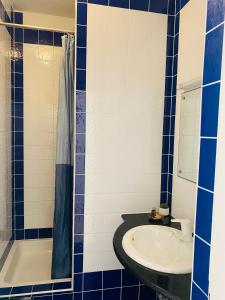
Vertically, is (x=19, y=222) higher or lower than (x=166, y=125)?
lower

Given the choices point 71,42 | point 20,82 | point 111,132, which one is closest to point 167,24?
point 71,42

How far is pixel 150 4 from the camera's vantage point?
182cm

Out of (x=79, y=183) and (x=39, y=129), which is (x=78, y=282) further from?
(x=39, y=129)

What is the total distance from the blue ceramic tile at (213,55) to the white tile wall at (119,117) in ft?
3.67

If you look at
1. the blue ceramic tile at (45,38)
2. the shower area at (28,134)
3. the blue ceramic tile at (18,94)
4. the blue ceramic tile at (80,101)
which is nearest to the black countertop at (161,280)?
the blue ceramic tile at (80,101)

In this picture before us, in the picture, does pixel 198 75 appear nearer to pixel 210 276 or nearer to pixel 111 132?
pixel 111 132

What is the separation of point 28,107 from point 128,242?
1810 mm

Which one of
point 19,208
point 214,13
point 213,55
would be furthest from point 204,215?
point 19,208

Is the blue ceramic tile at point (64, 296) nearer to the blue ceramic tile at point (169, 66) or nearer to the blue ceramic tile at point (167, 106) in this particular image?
the blue ceramic tile at point (167, 106)

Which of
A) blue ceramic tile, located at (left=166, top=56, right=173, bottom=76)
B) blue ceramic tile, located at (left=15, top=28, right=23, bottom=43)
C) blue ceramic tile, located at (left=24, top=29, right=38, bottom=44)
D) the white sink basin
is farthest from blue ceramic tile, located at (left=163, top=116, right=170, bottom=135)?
blue ceramic tile, located at (left=15, top=28, right=23, bottom=43)

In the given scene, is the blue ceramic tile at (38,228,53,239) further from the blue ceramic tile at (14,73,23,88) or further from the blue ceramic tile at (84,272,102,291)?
the blue ceramic tile at (14,73,23,88)

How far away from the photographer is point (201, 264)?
75cm

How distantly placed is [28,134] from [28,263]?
1310mm

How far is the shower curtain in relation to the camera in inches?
76.2
